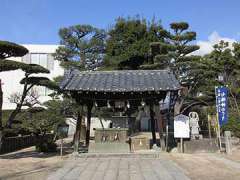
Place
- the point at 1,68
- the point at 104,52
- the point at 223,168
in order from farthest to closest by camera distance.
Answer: the point at 104,52
the point at 1,68
the point at 223,168

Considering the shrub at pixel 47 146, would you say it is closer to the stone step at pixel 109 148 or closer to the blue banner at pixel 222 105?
the stone step at pixel 109 148

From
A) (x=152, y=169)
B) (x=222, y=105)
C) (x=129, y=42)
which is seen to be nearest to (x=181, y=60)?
(x=129, y=42)

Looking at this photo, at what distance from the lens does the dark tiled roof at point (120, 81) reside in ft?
45.9

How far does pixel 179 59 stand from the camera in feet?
92.6

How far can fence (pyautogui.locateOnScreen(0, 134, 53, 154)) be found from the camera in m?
17.4

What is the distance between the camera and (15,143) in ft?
63.1

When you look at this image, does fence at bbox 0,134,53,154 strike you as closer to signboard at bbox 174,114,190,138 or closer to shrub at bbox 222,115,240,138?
signboard at bbox 174,114,190,138

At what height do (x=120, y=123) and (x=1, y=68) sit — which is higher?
(x=1, y=68)

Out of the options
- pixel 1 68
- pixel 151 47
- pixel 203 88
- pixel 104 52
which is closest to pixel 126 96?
pixel 1 68

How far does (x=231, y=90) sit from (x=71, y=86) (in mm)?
15125

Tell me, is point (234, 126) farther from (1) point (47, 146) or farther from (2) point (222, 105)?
(1) point (47, 146)

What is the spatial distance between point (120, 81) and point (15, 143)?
8325mm

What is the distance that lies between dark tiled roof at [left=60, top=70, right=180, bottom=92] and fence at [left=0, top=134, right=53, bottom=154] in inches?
219

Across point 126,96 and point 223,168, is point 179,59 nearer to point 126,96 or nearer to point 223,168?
point 126,96
